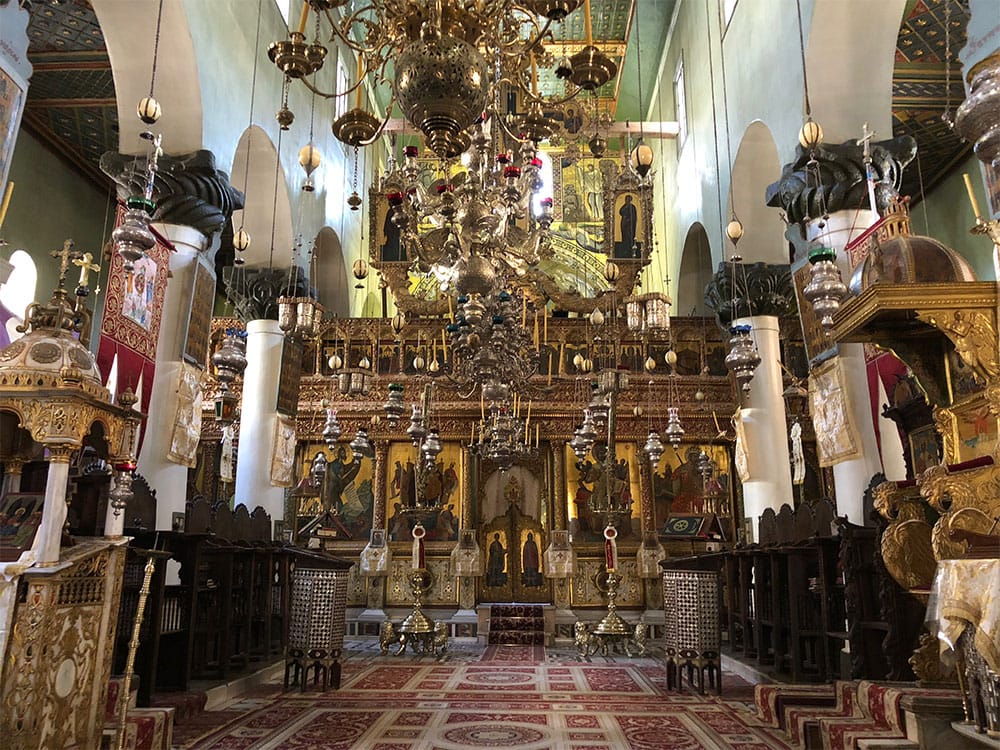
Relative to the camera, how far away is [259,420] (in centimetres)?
1054

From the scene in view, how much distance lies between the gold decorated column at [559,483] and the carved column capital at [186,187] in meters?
7.13

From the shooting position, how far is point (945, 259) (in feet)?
13.3

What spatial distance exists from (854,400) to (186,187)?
709cm

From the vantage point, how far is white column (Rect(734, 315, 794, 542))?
9586 mm

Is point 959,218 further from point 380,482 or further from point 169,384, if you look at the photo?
point 169,384

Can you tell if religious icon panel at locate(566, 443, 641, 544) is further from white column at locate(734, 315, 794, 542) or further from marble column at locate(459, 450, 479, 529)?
white column at locate(734, 315, 794, 542)

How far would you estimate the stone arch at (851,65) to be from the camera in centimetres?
715

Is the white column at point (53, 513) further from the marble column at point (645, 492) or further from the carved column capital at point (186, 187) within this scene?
the marble column at point (645, 492)

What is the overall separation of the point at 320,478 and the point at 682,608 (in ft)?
25.3

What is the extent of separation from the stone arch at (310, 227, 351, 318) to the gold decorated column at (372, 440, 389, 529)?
2781mm

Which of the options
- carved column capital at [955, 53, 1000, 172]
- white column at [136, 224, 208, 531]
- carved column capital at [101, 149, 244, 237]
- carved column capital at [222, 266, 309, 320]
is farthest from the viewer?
carved column capital at [222, 266, 309, 320]

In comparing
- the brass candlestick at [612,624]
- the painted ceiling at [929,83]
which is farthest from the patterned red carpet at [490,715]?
the painted ceiling at [929,83]

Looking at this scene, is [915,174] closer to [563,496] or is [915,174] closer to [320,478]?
[563,496]

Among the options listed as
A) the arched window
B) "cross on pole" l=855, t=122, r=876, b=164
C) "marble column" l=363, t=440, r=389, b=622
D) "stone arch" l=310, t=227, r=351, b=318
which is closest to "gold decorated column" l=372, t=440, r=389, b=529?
"marble column" l=363, t=440, r=389, b=622
